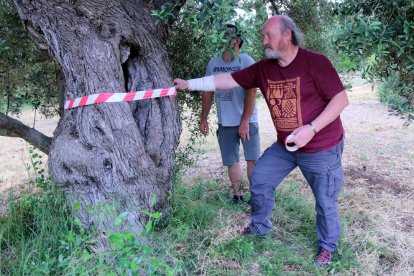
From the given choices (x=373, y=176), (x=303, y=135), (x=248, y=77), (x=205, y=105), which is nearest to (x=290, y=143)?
(x=303, y=135)

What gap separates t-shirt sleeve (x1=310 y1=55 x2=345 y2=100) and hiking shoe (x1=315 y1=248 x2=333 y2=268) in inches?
54.3

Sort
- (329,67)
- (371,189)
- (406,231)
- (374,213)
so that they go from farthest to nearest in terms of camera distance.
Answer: (371,189)
(374,213)
(406,231)
(329,67)

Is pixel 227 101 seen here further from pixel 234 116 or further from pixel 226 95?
pixel 234 116

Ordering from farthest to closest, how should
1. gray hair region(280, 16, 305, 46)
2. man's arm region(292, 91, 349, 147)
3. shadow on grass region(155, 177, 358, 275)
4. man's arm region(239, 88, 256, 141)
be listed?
man's arm region(239, 88, 256, 141) < gray hair region(280, 16, 305, 46) < man's arm region(292, 91, 349, 147) < shadow on grass region(155, 177, 358, 275)

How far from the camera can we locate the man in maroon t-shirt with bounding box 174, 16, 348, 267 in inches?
137

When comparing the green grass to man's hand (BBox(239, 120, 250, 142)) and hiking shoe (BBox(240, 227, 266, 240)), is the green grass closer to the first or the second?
hiking shoe (BBox(240, 227, 266, 240))

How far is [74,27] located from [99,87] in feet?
1.84

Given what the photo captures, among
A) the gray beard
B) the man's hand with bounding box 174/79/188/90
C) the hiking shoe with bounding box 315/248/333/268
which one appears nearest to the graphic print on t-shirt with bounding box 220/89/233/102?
the man's hand with bounding box 174/79/188/90

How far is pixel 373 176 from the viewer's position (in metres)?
6.73

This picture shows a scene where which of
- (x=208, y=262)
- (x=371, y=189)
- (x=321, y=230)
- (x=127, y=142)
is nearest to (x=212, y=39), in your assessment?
(x=127, y=142)

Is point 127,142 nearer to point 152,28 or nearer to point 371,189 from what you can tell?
point 152,28

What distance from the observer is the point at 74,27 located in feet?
11.7

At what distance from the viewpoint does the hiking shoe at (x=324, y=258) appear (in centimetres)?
359

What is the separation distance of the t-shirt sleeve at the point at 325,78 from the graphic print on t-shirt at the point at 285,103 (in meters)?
0.17
